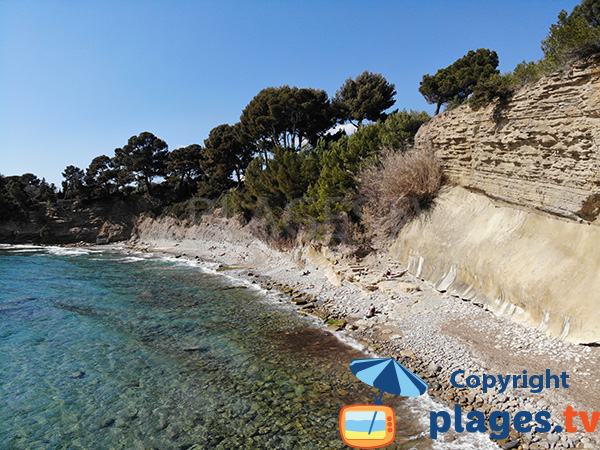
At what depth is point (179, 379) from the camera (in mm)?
7867

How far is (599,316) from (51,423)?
11.2 meters

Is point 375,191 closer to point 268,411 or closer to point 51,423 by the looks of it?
point 268,411

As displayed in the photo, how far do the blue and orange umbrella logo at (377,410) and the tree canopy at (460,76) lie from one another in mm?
16413

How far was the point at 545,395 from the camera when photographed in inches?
238

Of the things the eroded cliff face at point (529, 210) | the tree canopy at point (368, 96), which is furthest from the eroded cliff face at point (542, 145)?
the tree canopy at point (368, 96)

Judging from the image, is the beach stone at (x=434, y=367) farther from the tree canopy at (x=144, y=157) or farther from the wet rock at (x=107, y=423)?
the tree canopy at (x=144, y=157)

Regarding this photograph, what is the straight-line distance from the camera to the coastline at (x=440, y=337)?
595 cm

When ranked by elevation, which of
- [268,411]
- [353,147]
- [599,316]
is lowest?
[268,411]

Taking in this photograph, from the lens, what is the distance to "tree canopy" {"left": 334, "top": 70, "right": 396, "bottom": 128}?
28.6 m

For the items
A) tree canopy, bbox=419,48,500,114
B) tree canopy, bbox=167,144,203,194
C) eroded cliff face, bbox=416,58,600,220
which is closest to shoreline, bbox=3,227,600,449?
eroded cliff face, bbox=416,58,600,220

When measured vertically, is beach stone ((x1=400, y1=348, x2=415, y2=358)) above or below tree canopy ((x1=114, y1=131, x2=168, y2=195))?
below

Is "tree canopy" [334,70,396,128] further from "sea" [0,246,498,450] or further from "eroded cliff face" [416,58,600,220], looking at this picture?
"sea" [0,246,498,450]

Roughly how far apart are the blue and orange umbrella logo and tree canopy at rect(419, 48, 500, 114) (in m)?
16.4

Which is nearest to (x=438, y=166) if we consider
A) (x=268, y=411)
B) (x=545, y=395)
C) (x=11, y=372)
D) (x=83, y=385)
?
(x=545, y=395)
